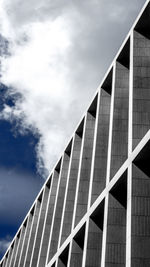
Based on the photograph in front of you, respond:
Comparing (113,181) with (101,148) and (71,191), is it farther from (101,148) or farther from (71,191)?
(71,191)

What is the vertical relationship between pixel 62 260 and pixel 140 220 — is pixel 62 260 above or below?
below

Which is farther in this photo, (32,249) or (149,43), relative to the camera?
(32,249)

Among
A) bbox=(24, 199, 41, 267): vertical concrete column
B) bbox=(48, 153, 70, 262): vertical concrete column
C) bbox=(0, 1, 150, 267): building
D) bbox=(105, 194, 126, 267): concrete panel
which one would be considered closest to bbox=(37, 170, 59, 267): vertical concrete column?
bbox=(0, 1, 150, 267): building

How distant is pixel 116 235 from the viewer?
18.8m

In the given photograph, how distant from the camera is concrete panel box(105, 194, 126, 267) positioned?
59.2 feet

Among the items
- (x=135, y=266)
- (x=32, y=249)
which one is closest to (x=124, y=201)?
(x=135, y=266)

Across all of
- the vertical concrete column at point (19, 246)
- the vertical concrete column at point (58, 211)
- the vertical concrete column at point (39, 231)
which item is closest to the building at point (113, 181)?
the vertical concrete column at point (58, 211)

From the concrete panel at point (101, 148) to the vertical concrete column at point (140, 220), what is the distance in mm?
5622

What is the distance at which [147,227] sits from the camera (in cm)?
1639

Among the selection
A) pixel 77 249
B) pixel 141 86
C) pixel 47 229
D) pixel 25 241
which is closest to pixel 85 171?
pixel 77 249

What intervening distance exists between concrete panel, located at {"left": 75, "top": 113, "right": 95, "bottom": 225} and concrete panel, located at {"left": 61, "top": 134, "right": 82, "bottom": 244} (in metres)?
2.62

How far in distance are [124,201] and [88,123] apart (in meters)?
11.4

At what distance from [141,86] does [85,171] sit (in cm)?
866

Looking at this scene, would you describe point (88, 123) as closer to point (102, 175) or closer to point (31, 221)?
point (102, 175)
